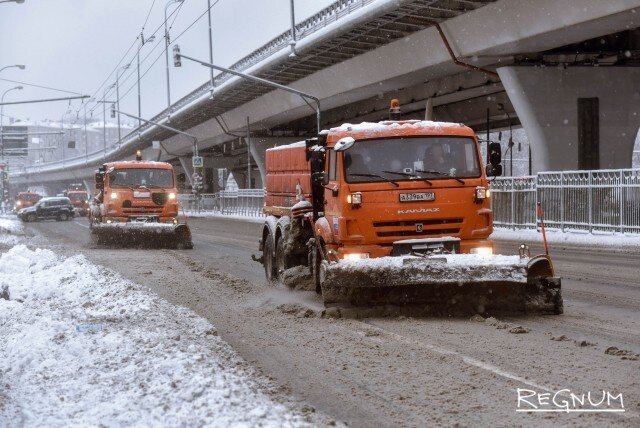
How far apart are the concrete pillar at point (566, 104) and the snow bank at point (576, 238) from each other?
3.99 meters

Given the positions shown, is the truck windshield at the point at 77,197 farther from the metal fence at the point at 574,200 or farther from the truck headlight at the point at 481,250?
the truck headlight at the point at 481,250

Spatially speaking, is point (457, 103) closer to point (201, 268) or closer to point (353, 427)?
point (201, 268)

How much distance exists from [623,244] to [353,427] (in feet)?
68.2

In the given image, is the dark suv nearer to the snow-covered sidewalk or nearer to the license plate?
the snow-covered sidewalk

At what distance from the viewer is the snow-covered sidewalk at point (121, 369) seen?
6.09m

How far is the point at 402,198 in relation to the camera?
36.7 feet

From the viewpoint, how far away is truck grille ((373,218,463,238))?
11.1 metres

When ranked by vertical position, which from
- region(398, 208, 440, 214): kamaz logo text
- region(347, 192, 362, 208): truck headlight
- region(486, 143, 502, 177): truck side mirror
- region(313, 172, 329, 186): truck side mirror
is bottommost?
region(398, 208, 440, 214): kamaz logo text

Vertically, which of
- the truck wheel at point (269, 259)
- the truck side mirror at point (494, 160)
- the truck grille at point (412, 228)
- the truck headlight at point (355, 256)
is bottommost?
the truck wheel at point (269, 259)

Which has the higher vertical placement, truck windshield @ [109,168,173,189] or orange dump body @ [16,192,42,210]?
truck windshield @ [109,168,173,189]

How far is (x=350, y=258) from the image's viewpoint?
36.0 ft

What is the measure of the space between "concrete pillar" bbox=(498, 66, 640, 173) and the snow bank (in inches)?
157

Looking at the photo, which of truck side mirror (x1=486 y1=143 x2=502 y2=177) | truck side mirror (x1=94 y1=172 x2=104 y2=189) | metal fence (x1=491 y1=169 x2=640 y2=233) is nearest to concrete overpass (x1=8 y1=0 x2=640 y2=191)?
metal fence (x1=491 y1=169 x2=640 y2=233)
